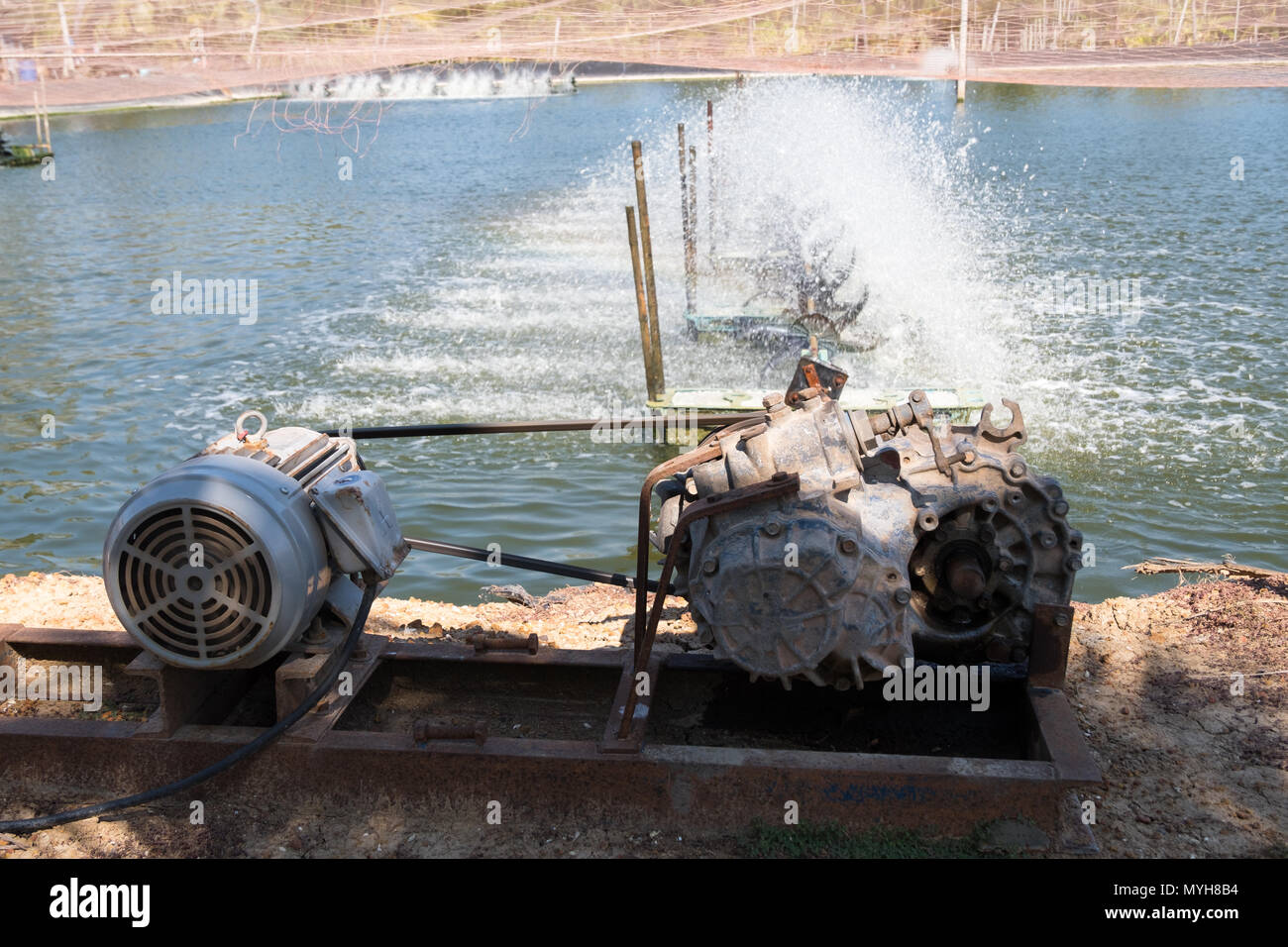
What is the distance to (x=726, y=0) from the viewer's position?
462 inches

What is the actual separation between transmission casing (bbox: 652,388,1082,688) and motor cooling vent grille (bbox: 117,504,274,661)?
3.93 ft

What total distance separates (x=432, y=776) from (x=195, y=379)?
8.31 m

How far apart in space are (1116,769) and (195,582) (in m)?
2.91


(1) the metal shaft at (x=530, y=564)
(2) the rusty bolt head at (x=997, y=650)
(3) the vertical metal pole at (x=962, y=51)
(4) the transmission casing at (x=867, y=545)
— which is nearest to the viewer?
(4) the transmission casing at (x=867, y=545)

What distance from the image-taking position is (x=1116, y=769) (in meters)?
3.66

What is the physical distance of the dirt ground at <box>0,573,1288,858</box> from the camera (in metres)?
3.27

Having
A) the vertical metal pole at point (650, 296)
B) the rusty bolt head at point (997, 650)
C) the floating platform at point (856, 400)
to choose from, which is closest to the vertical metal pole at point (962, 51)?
the vertical metal pole at point (650, 296)

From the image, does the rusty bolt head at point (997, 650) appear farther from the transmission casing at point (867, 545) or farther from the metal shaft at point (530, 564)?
the metal shaft at point (530, 564)

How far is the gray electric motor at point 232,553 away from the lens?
3.16m

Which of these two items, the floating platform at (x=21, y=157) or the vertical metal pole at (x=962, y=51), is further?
the floating platform at (x=21, y=157)

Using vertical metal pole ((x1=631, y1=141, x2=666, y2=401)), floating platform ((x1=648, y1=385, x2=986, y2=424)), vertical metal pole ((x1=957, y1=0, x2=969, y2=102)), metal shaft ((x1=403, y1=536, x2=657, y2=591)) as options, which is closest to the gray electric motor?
metal shaft ((x1=403, y1=536, x2=657, y2=591))

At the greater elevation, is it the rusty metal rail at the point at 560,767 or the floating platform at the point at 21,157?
the floating platform at the point at 21,157

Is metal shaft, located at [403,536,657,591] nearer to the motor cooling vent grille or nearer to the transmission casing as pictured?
the transmission casing

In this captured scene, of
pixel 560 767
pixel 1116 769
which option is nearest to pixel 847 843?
pixel 560 767
